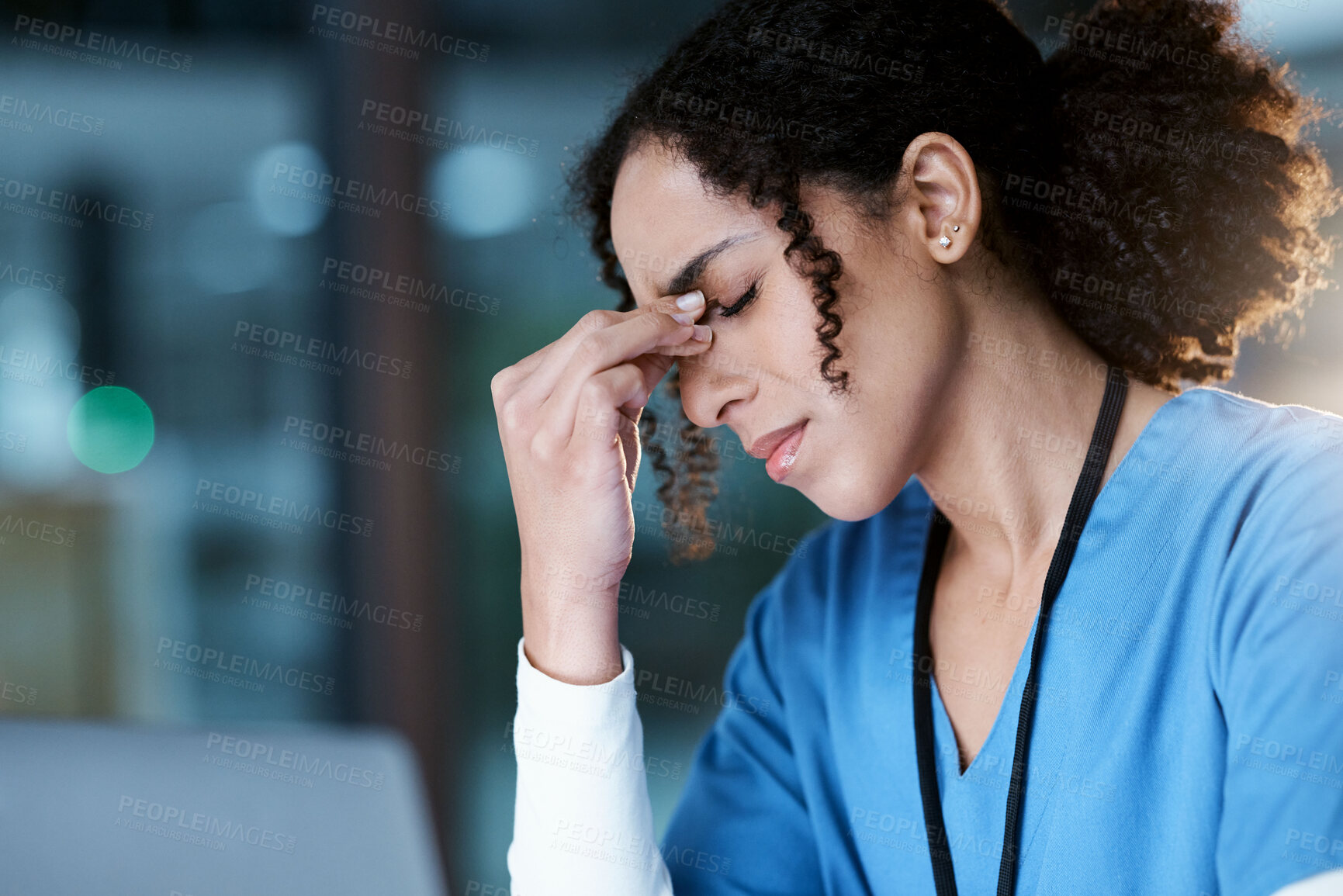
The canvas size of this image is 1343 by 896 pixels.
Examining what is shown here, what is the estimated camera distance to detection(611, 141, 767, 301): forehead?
39.7 inches

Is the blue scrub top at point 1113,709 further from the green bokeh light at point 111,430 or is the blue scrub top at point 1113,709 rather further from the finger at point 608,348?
the green bokeh light at point 111,430

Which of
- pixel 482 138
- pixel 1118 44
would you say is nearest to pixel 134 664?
pixel 482 138

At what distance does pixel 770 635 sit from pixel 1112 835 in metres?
0.49

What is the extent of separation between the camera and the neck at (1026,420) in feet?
3.56

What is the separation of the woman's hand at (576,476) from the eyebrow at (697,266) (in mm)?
51

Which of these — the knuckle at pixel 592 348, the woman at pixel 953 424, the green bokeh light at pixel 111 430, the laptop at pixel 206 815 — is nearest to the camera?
the laptop at pixel 206 815

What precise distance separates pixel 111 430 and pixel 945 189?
2320 mm

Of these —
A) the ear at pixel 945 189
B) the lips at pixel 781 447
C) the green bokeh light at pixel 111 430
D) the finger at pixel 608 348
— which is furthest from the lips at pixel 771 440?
the green bokeh light at pixel 111 430

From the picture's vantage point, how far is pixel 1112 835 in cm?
93

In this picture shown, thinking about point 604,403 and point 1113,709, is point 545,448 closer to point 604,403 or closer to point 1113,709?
point 604,403

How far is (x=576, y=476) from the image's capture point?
3.57ft

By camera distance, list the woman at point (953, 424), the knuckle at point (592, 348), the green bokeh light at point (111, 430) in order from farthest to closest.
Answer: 1. the green bokeh light at point (111, 430)
2. the knuckle at point (592, 348)
3. the woman at point (953, 424)

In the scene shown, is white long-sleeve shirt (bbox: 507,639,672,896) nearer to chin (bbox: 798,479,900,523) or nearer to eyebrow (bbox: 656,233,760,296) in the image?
Result: chin (bbox: 798,479,900,523)

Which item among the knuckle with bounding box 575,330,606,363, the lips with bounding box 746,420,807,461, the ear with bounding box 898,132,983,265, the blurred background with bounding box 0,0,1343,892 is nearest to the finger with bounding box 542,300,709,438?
the knuckle with bounding box 575,330,606,363
